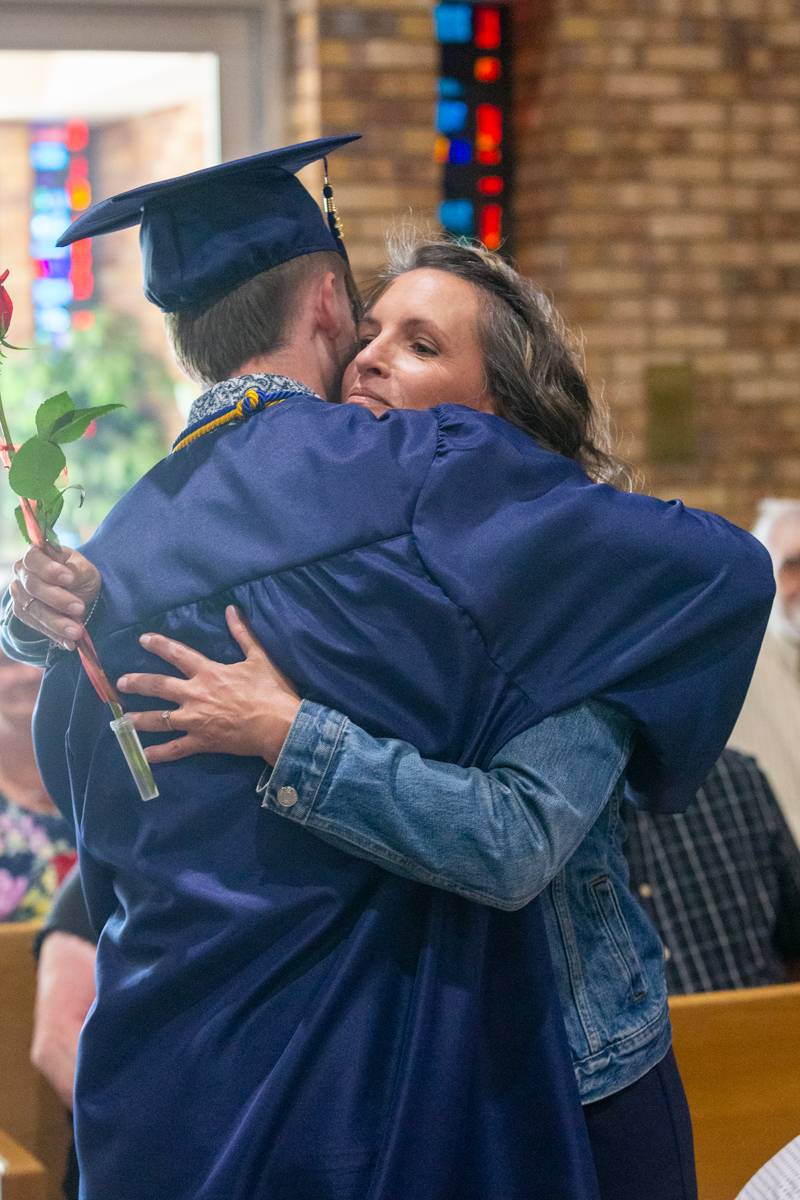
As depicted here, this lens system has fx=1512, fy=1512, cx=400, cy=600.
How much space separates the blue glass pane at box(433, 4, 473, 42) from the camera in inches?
197

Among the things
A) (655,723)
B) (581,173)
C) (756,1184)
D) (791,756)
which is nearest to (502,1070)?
(655,723)

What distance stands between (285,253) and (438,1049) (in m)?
0.82

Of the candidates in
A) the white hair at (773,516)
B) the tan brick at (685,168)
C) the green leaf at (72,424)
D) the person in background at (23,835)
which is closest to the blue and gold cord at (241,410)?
the green leaf at (72,424)

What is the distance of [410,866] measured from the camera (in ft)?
4.51

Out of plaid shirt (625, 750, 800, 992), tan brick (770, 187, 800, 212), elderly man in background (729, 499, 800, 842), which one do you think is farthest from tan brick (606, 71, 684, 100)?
plaid shirt (625, 750, 800, 992)

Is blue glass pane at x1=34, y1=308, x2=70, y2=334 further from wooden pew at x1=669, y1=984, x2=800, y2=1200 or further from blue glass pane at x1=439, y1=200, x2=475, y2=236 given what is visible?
wooden pew at x1=669, y1=984, x2=800, y2=1200

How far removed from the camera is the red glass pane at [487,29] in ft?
16.4

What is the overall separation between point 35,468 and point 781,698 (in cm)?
317

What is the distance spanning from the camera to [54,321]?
4.91m

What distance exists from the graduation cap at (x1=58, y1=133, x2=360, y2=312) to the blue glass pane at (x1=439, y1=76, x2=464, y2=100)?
11.9 ft

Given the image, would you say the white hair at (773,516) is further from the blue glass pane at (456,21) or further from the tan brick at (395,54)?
the blue glass pane at (456,21)

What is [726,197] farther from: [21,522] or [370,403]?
[21,522]

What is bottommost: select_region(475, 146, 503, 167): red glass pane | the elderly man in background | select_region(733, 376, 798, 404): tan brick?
the elderly man in background

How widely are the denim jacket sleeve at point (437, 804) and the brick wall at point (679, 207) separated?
3.33 m
